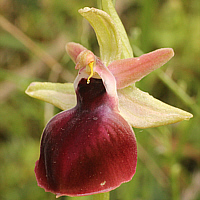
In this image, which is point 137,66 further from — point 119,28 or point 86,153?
point 86,153

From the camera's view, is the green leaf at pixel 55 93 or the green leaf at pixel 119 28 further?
the green leaf at pixel 55 93

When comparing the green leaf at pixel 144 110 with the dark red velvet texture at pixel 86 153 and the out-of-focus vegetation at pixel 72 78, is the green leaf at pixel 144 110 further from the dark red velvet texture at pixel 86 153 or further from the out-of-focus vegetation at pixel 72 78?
the out-of-focus vegetation at pixel 72 78

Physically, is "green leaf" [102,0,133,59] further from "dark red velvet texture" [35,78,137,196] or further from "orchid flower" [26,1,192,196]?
"dark red velvet texture" [35,78,137,196]

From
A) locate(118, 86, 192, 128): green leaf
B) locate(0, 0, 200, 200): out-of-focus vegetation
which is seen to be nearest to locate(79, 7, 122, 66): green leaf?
locate(118, 86, 192, 128): green leaf

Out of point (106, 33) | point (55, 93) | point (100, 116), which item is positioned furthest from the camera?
point (55, 93)

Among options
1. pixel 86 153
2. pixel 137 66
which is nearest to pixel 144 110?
pixel 137 66

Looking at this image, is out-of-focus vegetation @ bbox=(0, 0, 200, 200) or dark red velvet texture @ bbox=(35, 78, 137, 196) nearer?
dark red velvet texture @ bbox=(35, 78, 137, 196)

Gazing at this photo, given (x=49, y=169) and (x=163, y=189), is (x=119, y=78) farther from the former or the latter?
(x=163, y=189)

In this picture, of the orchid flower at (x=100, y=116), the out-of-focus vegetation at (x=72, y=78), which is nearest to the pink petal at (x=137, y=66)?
the orchid flower at (x=100, y=116)
